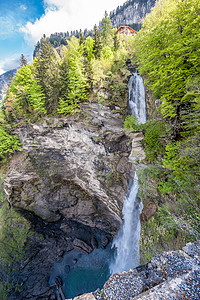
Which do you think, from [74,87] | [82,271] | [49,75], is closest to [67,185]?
[82,271]

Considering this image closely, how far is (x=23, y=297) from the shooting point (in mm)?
11961

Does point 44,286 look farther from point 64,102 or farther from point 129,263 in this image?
point 64,102

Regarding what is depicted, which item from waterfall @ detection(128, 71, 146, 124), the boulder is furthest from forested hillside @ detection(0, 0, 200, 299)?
the boulder

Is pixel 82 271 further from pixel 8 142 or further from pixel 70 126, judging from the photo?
pixel 8 142

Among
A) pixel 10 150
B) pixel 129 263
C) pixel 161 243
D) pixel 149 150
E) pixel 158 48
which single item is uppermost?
pixel 158 48

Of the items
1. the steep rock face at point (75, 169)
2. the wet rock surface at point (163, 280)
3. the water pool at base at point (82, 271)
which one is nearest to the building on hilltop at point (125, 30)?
the steep rock face at point (75, 169)

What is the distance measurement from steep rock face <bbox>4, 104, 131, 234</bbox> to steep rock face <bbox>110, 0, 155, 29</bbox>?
273 feet

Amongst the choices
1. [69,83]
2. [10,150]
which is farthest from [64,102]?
[10,150]

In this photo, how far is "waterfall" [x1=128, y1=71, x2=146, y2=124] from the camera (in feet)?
41.1

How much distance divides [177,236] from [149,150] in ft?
17.9

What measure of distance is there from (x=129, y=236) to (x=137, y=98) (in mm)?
15428

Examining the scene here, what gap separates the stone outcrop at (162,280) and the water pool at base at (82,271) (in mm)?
13291

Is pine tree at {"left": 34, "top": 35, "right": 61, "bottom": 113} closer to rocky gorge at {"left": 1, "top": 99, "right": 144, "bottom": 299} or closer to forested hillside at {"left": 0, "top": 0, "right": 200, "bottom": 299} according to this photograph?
forested hillside at {"left": 0, "top": 0, "right": 200, "bottom": 299}

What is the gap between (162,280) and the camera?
10.3ft
